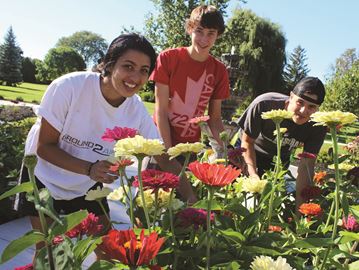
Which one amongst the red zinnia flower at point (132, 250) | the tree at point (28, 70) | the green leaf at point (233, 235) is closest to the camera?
the red zinnia flower at point (132, 250)

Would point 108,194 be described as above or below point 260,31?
below

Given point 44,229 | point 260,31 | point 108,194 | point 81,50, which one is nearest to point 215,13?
point 108,194

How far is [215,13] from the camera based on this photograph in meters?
2.40

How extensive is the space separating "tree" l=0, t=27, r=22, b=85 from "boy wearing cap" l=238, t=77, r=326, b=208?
43.4 meters

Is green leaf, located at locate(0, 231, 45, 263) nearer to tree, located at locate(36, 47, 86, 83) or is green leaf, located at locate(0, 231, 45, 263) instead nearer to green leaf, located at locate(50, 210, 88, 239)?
green leaf, located at locate(50, 210, 88, 239)

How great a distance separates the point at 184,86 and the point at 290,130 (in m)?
0.75

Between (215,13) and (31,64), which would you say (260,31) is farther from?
(31,64)

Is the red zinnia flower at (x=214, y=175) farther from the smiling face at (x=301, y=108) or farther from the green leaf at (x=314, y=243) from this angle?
the smiling face at (x=301, y=108)

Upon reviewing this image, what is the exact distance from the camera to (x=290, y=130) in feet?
8.55

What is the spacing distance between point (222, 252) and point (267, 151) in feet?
6.36

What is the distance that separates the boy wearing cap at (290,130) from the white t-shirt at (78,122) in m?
0.75

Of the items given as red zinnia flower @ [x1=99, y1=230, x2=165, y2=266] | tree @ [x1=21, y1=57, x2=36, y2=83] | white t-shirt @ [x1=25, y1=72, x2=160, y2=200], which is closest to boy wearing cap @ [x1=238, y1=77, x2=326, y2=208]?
white t-shirt @ [x1=25, y1=72, x2=160, y2=200]

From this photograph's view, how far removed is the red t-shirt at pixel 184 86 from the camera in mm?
2516


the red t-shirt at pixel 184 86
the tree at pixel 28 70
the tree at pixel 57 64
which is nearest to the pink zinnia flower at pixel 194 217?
the red t-shirt at pixel 184 86
